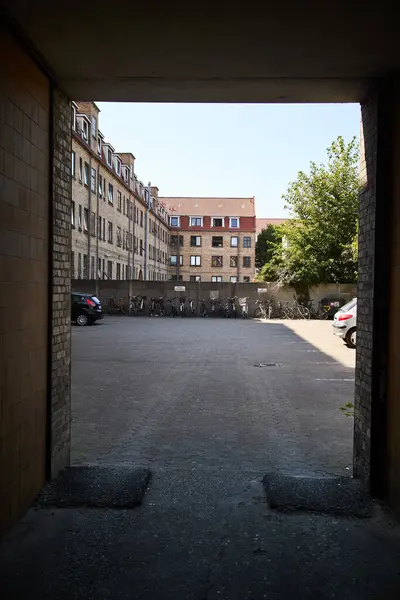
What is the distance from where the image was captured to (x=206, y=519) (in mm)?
4086

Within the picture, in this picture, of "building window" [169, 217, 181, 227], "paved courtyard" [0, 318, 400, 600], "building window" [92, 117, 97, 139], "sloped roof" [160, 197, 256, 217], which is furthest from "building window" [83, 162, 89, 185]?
"sloped roof" [160, 197, 256, 217]

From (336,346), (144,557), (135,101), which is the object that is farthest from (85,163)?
(144,557)

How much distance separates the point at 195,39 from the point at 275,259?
35.5 metres

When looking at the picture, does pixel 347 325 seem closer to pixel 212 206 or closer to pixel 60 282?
pixel 60 282

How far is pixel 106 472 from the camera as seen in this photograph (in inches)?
200

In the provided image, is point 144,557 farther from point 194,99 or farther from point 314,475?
point 194,99

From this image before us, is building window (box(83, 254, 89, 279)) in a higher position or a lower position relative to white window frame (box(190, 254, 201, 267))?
lower

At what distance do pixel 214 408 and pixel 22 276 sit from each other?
4.73 meters

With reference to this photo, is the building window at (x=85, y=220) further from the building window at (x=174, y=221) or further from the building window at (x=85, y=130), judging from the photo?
the building window at (x=174, y=221)

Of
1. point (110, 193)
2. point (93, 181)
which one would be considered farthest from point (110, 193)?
point (93, 181)

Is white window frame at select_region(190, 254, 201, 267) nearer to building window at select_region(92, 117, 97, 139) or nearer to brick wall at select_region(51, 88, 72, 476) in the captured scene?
building window at select_region(92, 117, 97, 139)

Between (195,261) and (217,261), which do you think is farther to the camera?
(195,261)

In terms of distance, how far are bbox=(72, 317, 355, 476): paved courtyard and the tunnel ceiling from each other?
3729 mm

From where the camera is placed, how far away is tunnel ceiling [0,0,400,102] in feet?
11.3
